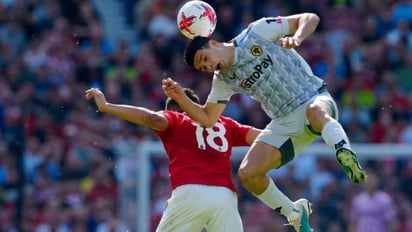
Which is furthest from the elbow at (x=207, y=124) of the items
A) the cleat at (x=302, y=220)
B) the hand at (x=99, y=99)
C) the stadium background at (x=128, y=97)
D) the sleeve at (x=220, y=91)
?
the stadium background at (x=128, y=97)

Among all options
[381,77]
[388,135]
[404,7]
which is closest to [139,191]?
[388,135]

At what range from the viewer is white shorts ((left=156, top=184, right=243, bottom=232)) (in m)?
10.4

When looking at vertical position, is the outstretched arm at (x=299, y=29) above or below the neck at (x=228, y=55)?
above

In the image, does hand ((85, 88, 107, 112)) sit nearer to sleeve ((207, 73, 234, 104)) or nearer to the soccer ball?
the soccer ball

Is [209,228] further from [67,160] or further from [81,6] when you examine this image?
[81,6]

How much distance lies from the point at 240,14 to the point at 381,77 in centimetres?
232

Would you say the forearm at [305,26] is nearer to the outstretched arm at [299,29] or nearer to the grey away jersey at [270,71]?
the outstretched arm at [299,29]

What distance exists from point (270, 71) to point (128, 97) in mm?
8312

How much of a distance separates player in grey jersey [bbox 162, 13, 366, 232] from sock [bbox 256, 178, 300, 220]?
0.05ft

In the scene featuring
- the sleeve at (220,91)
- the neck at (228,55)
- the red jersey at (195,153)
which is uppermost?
the neck at (228,55)

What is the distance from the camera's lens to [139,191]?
1603 centimetres

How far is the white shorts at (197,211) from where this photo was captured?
1041cm

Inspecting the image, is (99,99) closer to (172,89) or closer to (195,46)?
(172,89)

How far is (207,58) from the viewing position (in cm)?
1061
